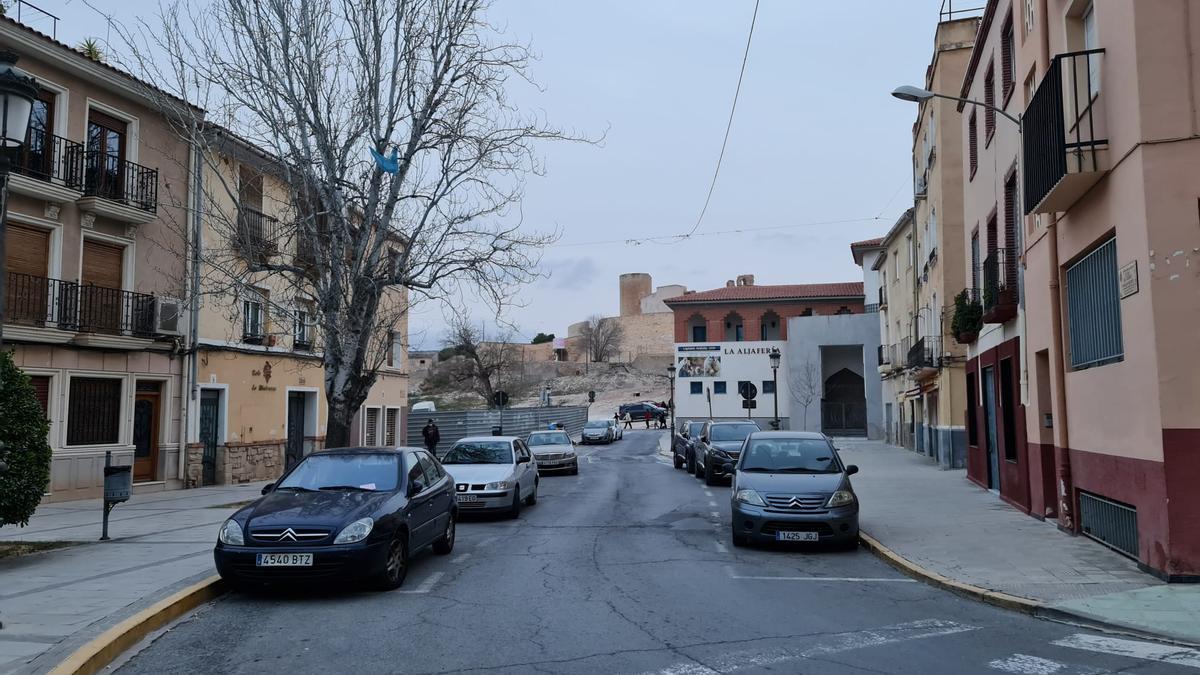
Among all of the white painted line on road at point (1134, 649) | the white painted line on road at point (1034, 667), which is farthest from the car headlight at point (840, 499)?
the white painted line on road at point (1034, 667)

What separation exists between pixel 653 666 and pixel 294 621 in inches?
132

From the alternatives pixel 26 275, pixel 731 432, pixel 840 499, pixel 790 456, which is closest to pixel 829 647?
pixel 840 499

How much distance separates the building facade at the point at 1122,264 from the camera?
872 centimetres

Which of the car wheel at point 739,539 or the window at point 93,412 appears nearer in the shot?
the car wheel at point 739,539

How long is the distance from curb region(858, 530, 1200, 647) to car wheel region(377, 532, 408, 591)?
5.70 m

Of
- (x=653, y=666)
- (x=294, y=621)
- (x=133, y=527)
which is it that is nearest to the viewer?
(x=653, y=666)

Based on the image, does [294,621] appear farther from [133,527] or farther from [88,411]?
[88,411]

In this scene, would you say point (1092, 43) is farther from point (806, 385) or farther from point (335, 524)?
point (806, 385)

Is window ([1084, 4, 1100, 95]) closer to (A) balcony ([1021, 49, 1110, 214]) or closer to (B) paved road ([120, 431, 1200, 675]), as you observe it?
(A) balcony ([1021, 49, 1110, 214])

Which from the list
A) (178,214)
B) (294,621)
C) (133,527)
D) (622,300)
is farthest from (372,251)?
(622,300)

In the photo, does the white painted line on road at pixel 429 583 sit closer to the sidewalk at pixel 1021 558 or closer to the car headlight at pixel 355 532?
the car headlight at pixel 355 532

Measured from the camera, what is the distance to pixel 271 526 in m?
8.36

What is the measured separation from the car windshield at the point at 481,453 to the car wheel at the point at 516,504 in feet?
2.57

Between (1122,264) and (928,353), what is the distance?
17.2 meters
